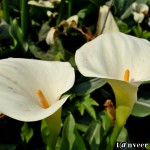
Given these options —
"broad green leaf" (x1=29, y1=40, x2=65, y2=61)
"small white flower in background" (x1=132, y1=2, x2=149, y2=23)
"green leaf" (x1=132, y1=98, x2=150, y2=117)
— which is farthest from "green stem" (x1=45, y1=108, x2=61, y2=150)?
"small white flower in background" (x1=132, y1=2, x2=149, y2=23)

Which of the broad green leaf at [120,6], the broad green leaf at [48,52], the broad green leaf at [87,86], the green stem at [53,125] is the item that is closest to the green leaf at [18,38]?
the broad green leaf at [48,52]

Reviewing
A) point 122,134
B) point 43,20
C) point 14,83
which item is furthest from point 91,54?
point 43,20

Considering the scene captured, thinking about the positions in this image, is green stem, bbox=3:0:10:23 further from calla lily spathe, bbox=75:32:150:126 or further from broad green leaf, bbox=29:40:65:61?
calla lily spathe, bbox=75:32:150:126

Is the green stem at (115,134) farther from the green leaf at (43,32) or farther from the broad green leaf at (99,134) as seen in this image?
the green leaf at (43,32)

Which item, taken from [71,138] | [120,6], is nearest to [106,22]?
[120,6]

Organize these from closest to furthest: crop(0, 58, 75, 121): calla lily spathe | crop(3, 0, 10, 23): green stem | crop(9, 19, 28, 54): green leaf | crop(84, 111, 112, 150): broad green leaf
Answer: crop(0, 58, 75, 121): calla lily spathe, crop(84, 111, 112, 150): broad green leaf, crop(9, 19, 28, 54): green leaf, crop(3, 0, 10, 23): green stem

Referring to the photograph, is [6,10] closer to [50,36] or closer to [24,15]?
[24,15]
